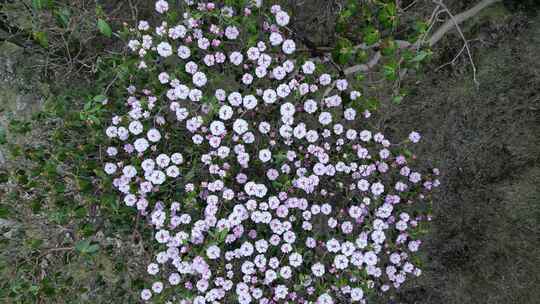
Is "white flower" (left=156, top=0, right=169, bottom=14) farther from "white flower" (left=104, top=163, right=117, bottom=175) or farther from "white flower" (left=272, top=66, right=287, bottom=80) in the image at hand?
"white flower" (left=104, top=163, right=117, bottom=175)

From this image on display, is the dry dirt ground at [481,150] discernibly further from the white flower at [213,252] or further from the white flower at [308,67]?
the white flower at [213,252]

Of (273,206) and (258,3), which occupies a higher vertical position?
(258,3)

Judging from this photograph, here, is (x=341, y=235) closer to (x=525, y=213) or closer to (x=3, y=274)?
(x=525, y=213)

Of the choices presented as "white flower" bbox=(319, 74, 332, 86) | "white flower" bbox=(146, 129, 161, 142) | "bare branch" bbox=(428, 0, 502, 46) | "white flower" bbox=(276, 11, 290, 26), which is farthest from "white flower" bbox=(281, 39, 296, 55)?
"bare branch" bbox=(428, 0, 502, 46)

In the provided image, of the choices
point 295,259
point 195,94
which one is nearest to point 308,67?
point 195,94

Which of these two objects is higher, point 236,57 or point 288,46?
point 288,46

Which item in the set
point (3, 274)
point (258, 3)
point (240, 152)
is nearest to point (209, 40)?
point (258, 3)

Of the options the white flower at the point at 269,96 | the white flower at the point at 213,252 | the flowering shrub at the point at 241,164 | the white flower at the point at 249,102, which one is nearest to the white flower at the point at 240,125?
the flowering shrub at the point at 241,164

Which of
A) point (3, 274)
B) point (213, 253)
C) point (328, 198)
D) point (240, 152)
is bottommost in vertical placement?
point (3, 274)

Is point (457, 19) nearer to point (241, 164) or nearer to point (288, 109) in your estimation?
point (288, 109)
